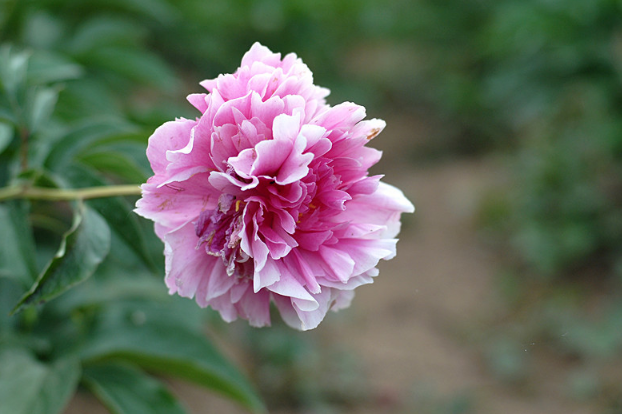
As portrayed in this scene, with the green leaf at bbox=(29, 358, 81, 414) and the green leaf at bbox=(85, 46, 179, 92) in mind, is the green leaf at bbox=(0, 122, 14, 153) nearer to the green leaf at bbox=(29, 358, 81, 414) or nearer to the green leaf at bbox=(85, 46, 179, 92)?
the green leaf at bbox=(29, 358, 81, 414)

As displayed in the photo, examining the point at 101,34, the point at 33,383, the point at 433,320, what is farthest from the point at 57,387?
the point at 433,320

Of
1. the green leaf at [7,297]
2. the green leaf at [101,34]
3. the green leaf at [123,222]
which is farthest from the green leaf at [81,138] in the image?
the green leaf at [101,34]

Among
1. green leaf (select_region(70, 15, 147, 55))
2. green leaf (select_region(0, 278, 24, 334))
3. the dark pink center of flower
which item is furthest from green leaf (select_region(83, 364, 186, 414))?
green leaf (select_region(70, 15, 147, 55))

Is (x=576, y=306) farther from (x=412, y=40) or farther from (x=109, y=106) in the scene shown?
(x=412, y=40)

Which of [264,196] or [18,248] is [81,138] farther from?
[264,196]

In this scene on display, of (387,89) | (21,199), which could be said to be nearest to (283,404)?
(21,199)

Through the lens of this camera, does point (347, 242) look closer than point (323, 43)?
Yes

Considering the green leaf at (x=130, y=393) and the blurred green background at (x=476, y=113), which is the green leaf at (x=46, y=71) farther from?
the green leaf at (x=130, y=393)
